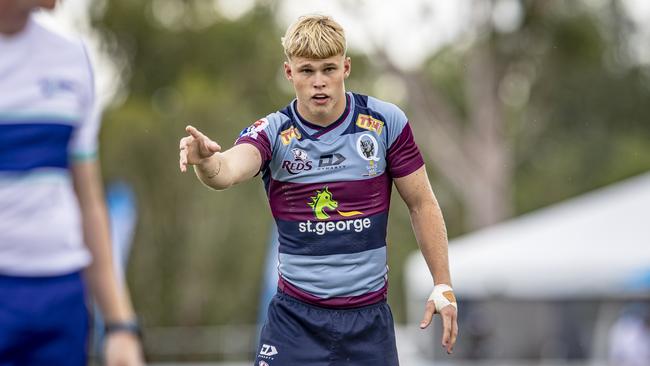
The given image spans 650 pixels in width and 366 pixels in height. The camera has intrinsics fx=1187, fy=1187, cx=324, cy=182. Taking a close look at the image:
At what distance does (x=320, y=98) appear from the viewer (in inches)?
197

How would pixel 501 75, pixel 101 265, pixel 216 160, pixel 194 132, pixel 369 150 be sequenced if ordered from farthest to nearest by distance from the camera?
pixel 501 75 < pixel 369 150 < pixel 216 160 < pixel 194 132 < pixel 101 265

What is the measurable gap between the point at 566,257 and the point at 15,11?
19.1m

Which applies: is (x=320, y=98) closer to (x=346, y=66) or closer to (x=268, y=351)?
A: (x=346, y=66)

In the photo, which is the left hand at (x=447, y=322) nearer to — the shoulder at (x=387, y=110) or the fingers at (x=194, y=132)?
the shoulder at (x=387, y=110)

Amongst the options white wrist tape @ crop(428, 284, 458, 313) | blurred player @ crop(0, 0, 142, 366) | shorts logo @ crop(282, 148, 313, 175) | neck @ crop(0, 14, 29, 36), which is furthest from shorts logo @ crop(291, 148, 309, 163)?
neck @ crop(0, 14, 29, 36)

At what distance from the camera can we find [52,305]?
3830 millimetres

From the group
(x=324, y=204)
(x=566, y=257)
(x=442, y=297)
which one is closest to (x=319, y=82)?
(x=324, y=204)

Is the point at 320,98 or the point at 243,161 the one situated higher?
the point at 320,98

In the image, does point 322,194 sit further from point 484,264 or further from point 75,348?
point 484,264

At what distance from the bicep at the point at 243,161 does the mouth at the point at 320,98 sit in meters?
0.33

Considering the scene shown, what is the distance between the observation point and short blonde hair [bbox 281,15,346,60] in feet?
16.2

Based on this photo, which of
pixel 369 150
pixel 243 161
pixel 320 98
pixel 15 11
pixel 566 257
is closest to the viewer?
pixel 15 11

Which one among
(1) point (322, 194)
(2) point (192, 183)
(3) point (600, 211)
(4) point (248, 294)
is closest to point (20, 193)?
(1) point (322, 194)

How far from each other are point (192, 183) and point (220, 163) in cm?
2659
